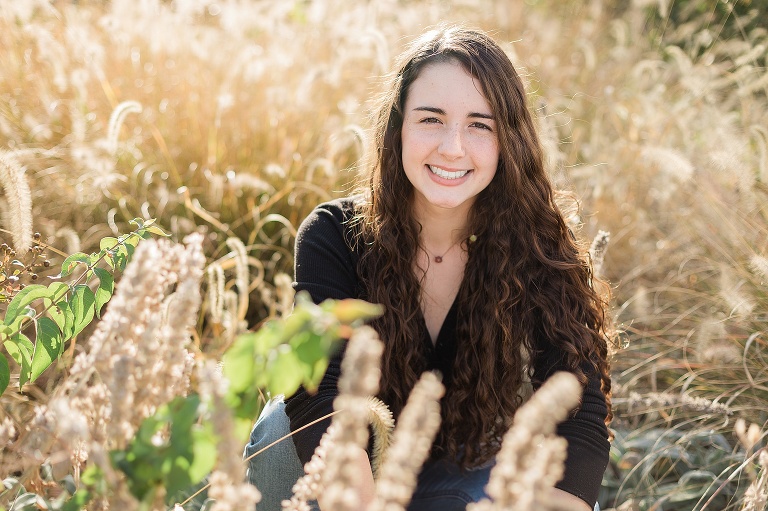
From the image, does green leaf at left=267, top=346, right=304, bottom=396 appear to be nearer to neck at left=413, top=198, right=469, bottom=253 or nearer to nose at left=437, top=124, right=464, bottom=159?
nose at left=437, top=124, right=464, bottom=159

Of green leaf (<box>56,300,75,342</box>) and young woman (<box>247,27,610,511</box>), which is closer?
green leaf (<box>56,300,75,342</box>)

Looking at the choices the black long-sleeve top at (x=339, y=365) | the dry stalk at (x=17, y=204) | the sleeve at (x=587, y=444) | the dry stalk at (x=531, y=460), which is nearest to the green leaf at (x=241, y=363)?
the dry stalk at (x=531, y=460)

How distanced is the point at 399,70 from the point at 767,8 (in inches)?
150

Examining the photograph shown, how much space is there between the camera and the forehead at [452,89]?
89.7 inches

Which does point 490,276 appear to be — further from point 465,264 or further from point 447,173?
point 447,173

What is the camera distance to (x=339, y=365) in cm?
210

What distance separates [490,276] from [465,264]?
0.47ft

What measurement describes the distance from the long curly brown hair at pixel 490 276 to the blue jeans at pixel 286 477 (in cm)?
8

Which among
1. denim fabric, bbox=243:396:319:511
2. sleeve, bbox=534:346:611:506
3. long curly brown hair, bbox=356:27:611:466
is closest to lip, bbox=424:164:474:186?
long curly brown hair, bbox=356:27:611:466

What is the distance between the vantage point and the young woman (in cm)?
228

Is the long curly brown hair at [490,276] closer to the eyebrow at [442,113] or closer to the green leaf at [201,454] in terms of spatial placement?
the eyebrow at [442,113]

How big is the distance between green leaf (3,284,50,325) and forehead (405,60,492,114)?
4.04 feet

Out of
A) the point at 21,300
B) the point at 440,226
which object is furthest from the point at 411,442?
the point at 440,226

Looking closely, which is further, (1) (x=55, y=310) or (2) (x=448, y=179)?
(2) (x=448, y=179)
